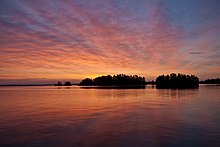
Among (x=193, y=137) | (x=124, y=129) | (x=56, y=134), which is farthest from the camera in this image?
(x=124, y=129)

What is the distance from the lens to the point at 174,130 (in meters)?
15.6

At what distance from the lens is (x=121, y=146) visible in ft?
39.1

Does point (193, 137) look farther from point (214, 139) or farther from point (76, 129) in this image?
point (76, 129)

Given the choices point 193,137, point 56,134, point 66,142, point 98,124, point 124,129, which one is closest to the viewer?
point 66,142

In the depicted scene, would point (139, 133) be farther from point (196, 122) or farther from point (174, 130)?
point (196, 122)

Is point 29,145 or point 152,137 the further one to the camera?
point 152,137

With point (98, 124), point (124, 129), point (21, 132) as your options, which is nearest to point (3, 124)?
point (21, 132)

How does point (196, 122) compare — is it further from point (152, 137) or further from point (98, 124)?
point (98, 124)

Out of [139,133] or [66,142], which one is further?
[139,133]

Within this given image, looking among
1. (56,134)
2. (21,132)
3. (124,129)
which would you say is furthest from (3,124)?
(124,129)

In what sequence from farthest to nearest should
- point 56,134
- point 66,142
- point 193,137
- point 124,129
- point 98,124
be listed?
point 98,124 → point 124,129 → point 56,134 → point 193,137 → point 66,142

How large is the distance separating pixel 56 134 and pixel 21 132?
252cm

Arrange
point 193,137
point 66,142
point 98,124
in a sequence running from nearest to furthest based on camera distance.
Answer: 1. point 66,142
2. point 193,137
3. point 98,124

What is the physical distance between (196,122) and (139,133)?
6194 mm
